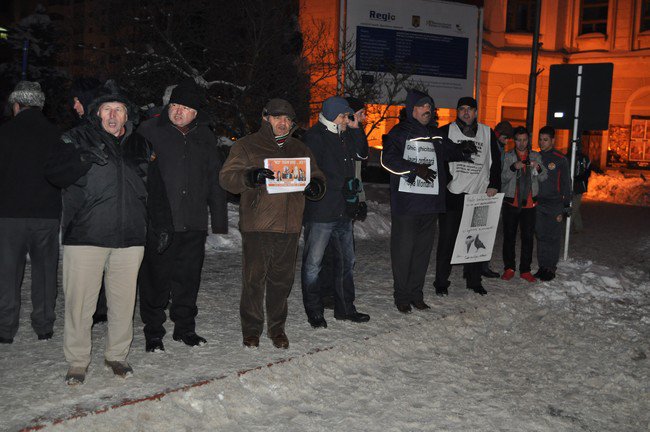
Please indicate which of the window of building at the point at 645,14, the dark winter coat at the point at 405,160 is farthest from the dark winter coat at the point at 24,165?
the window of building at the point at 645,14

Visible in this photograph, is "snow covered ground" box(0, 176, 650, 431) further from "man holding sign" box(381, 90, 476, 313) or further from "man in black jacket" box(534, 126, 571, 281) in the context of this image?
"man in black jacket" box(534, 126, 571, 281)

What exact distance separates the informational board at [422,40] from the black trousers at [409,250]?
42.1ft

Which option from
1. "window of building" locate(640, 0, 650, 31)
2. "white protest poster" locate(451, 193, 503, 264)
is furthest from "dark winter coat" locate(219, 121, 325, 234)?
"window of building" locate(640, 0, 650, 31)

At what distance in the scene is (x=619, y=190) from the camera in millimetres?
27406

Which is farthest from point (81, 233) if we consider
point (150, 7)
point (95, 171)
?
point (150, 7)

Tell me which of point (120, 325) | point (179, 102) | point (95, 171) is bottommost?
point (120, 325)

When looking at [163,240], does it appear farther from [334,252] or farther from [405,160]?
[405,160]

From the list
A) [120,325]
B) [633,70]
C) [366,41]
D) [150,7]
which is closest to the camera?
[120,325]

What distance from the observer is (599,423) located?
5.12m

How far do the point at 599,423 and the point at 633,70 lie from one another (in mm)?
33572

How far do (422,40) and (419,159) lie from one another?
16.4 meters

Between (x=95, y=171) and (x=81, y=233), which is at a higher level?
(x=95, y=171)

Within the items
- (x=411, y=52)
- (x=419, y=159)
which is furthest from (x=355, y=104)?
(x=411, y=52)

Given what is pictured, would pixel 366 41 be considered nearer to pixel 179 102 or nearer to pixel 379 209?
pixel 379 209
